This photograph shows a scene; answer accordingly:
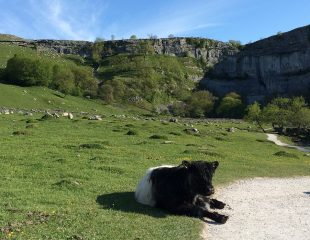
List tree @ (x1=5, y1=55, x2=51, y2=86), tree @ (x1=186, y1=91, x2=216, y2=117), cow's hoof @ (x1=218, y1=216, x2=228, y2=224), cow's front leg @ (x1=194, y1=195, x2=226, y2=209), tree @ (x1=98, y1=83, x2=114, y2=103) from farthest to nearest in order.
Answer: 1. tree @ (x1=186, y1=91, x2=216, y2=117)
2. tree @ (x1=98, y1=83, x2=114, y2=103)
3. tree @ (x1=5, y1=55, x2=51, y2=86)
4. cow's front leg @ (x1=194, y1=195, x2=226, y2=209)
5. cow's hoof @ (x1=218, y1=216, x2=228, y2=224)

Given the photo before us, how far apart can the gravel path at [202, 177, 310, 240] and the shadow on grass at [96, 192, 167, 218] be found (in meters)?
1.79

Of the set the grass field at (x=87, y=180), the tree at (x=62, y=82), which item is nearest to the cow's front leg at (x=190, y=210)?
the grass field at (x=87, y=180)

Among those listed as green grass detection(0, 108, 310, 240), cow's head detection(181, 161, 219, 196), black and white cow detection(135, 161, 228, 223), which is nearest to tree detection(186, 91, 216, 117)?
green grass detection(0, 108, 310, 240)

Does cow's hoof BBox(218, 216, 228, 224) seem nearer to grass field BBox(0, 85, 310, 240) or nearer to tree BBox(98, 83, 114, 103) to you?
grass field BBox(0, 85, 310, 240)

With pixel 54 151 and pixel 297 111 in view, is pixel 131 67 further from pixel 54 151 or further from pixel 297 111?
pixel 54 151

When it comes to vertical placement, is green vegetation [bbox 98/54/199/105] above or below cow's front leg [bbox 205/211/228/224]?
above

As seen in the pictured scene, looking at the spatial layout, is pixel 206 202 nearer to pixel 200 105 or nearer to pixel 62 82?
pixel 62 82

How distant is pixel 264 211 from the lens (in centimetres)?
1738

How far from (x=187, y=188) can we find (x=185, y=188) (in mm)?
65

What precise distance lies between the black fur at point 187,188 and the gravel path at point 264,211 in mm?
730

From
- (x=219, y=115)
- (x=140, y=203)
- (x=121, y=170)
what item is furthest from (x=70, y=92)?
(x=140, y=203)

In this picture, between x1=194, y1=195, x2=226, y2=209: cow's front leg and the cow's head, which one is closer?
the cow's head

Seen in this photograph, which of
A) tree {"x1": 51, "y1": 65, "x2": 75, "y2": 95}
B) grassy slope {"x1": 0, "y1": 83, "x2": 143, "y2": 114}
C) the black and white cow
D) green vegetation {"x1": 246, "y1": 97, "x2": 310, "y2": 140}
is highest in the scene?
tree {"x1": 51, "y1": 65, "x2": 75, "y2": 95}

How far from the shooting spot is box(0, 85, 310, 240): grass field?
12828mm
